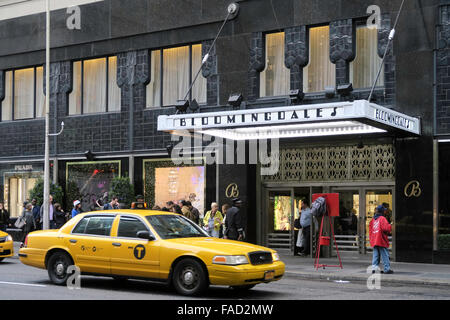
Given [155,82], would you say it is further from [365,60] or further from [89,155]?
[365,60]

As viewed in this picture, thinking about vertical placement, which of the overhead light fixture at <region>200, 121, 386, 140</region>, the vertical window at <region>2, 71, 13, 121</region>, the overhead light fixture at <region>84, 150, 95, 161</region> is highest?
the vertical window at <region>2, 71, 13, 121</region>

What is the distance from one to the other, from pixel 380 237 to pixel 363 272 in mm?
1078

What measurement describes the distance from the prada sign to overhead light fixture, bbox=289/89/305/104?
2.14m

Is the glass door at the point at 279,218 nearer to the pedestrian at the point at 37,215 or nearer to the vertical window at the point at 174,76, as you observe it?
the vertical window at the point at 174,76

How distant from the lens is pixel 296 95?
21.4m

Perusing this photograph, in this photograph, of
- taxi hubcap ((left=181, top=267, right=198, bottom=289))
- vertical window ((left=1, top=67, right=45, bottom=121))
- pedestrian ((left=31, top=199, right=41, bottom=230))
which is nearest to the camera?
taxi hubcap ((left=181, top=267, right=198, bottom=289))

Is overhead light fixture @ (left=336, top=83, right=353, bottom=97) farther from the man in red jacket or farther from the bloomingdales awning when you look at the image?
the man in red jacket

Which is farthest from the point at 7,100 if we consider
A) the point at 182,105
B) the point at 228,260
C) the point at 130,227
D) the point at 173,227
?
the point at 228,260

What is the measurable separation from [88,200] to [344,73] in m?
10.7

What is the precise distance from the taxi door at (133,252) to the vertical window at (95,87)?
13.1 meters

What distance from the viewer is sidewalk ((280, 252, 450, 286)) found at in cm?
1582

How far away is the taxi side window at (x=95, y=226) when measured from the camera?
13.7 m

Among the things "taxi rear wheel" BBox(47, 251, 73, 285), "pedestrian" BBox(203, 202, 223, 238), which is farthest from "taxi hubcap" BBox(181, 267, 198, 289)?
"pedestrian" BBox(203, 202, 223, 238)

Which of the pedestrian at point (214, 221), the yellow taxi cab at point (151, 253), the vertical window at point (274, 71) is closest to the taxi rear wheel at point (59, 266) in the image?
the yellow taxi cab at point (151, 253)
